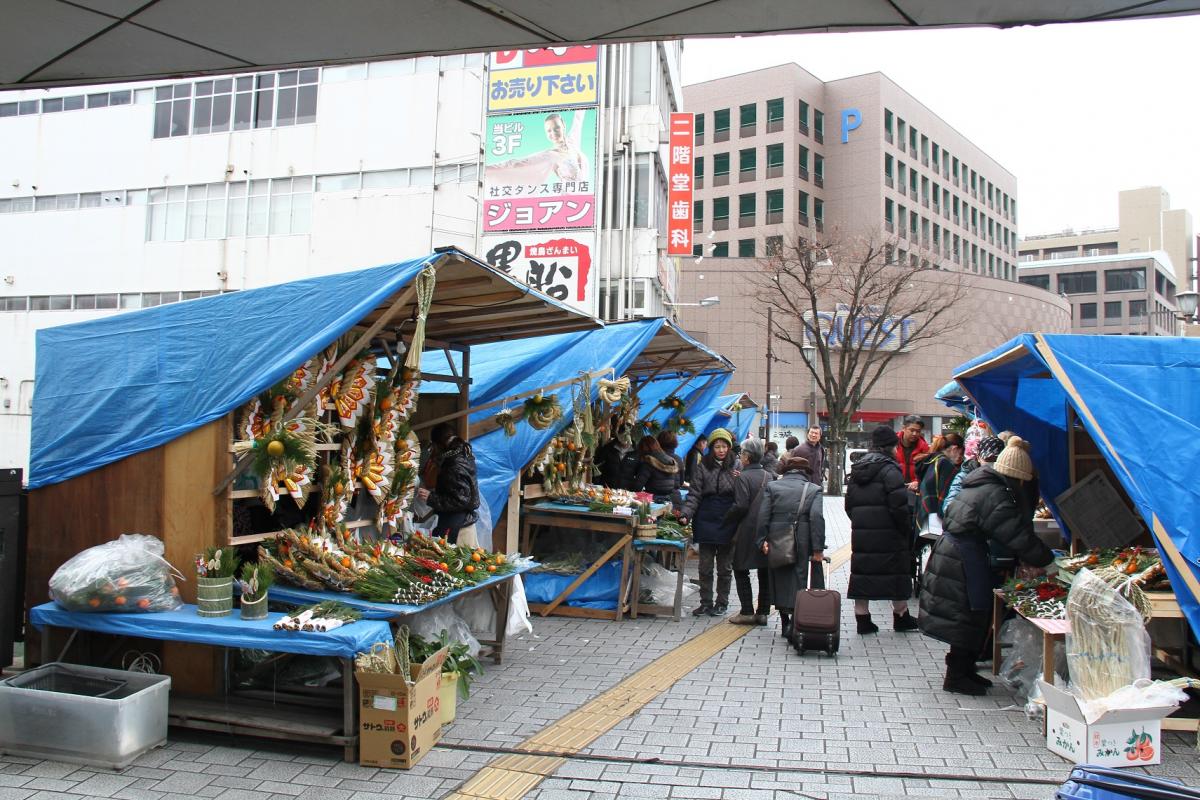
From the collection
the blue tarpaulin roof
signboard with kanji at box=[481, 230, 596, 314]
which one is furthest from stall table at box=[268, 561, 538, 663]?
signboard with kanji at box=[481, 230, 596, 314]

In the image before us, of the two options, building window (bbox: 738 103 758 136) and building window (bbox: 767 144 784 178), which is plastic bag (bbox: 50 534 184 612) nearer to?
building window (bbox: 767 144 784 178)

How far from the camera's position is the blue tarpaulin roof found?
548 centimetres

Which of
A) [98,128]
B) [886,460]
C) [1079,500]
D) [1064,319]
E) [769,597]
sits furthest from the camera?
[1064,319]

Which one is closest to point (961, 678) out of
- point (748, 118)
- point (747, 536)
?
point (747, 536)

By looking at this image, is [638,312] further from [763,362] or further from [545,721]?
[763,362]

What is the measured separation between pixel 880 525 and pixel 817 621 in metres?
1.12

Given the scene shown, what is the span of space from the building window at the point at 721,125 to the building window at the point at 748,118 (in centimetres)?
88

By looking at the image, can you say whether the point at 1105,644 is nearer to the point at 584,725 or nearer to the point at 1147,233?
the point at 584,725

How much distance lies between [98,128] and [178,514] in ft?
106

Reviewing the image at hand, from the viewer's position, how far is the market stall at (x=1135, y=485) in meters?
5.11

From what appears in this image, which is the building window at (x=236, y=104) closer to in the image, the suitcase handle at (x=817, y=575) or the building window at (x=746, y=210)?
the suitcase handle at (x=817, y=575)

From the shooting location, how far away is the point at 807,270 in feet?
90.3

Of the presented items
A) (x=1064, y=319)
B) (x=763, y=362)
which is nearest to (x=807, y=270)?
(x=763, y=362)

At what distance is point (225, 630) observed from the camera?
4848 mm
